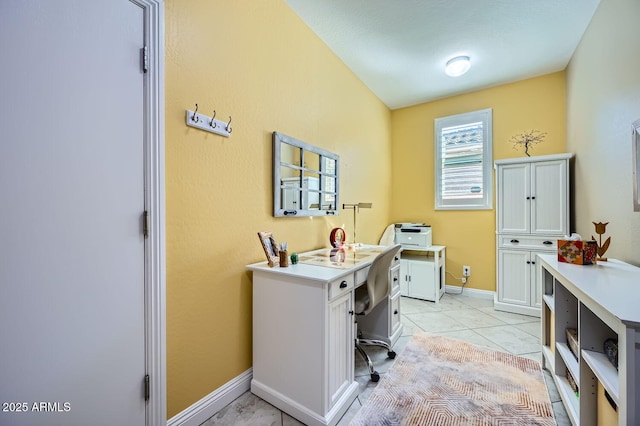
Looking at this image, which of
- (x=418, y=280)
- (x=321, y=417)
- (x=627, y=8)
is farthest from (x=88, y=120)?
(x=418, y=280)

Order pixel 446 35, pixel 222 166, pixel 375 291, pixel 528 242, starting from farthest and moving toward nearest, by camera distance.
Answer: pixel 528 242
pixel 446 35
pixel 375 291
pixel 222 166

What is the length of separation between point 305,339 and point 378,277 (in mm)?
734

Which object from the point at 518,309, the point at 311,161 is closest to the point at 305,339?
the point at 311,161

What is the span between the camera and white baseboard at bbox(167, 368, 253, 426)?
1320mm

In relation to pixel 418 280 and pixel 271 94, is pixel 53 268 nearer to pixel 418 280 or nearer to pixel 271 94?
pixel 271 94

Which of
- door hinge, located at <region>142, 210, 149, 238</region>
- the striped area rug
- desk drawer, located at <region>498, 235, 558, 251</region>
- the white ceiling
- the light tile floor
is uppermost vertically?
the white ceiling

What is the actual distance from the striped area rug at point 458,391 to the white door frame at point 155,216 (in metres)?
1.03

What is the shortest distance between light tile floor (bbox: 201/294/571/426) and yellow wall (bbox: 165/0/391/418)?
0.23 m

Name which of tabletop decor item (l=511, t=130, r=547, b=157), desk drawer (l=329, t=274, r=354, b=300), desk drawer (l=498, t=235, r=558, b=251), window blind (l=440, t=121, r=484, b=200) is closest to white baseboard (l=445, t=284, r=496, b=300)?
desk drawer (l=498, t=235, r=558, b=251)

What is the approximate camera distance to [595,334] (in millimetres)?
1154

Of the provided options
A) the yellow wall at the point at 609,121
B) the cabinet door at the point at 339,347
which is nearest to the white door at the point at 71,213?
the cabinet door at the point at 339,347

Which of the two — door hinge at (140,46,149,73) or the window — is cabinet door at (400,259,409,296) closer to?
the window

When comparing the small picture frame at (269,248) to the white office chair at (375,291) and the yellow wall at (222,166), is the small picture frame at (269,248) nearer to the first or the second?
the yellow wall at (222,166)

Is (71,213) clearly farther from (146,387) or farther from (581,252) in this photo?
(581,252)
